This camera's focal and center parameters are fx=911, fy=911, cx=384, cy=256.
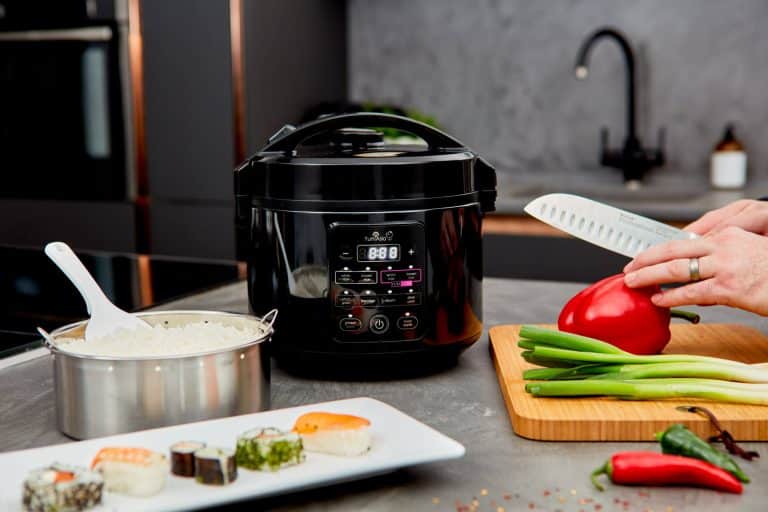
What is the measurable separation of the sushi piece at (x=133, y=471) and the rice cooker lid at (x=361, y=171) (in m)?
0.38

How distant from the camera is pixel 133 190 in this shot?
3.15m

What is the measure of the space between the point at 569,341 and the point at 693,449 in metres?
0.21

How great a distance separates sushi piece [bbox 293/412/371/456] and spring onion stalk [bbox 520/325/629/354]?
0.90 ft

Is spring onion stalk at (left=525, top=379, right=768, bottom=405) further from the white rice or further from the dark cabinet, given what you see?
the dark cabinet

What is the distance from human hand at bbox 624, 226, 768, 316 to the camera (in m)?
1.03

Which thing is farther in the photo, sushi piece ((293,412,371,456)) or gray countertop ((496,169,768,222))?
gray countertop ((496,169,768,222))

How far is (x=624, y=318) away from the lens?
Answer: 1.05 metres

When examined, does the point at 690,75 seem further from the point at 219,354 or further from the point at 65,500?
the point at 65,500

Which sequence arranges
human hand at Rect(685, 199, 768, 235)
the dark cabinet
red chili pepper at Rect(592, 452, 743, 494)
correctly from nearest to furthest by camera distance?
red chili pepper at Rect(592, 452, 743, 494), human hand at Rect(685, 199, 768, 235), the dark cabinet

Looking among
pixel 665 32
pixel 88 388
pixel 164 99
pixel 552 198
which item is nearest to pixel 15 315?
pixel 88 388

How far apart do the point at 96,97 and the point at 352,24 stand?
1.01 metres

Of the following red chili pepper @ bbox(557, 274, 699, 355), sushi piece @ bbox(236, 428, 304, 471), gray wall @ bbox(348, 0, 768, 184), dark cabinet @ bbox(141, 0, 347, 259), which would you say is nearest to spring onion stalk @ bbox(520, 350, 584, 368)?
red chili pepper @ bbox(557, 274, 699, 355)

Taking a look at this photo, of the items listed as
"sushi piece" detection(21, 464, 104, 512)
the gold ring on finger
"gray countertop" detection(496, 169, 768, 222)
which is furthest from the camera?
"gray countertop" detection(496, 169, 768, 222)

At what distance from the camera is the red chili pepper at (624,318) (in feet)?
3.45
